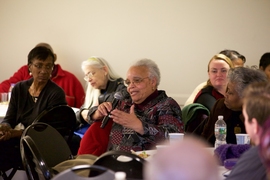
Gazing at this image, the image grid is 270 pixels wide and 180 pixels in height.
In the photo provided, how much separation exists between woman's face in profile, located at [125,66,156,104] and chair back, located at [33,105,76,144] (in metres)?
0.80

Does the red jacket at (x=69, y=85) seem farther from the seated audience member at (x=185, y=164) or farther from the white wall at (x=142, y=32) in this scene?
the seated audience member at (x=185, y=164)

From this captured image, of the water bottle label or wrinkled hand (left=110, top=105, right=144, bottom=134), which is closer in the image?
the water bottle label

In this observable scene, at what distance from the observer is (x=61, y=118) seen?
14.2 ft

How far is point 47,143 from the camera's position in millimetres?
3160

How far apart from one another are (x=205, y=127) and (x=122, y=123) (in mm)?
630

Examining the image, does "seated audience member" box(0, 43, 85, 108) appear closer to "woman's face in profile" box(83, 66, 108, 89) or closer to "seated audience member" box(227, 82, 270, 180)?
"woman's face in profile" box(83, 66, 108, 89)

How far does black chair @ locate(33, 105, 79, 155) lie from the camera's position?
13.8ft

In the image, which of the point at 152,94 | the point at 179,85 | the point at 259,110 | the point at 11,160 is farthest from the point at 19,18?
the point at 259,110

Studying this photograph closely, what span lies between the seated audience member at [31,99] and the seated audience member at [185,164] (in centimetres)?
368

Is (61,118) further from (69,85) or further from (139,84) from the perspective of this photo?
(69,85)

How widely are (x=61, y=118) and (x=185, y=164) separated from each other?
353 centimetres

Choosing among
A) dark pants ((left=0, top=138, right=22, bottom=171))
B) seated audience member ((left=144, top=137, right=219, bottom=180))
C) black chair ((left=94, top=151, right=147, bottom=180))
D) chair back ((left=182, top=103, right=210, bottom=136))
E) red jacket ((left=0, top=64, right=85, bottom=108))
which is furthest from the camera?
red jacket ((left=0, top=64, right=85, bottom=108))

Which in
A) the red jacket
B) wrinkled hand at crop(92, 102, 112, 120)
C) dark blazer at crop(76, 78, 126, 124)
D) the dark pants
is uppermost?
wrinkled hand at crop(92, 102, 112, 120)

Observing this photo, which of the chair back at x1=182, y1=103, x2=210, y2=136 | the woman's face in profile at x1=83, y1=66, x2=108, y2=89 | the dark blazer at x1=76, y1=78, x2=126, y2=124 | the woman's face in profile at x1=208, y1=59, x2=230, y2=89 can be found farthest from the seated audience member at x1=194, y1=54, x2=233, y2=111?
the woman's face in profile at x1=83, y1=66, x2=108, y2=89
